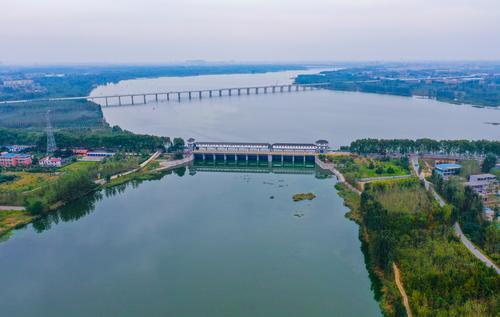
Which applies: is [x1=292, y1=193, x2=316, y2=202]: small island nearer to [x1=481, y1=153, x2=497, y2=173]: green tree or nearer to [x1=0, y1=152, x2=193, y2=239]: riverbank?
[x1=0, y1=152, x2=193, y2=239]: riverbank

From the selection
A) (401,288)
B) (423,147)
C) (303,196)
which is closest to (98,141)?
(303,196)

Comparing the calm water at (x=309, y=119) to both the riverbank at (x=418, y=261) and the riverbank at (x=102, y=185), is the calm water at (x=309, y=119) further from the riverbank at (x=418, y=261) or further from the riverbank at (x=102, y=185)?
the riverbank at (x=418, y=261)

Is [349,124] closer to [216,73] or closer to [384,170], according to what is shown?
[384,170]

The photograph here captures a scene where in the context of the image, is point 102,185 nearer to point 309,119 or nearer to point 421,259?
point 421,259

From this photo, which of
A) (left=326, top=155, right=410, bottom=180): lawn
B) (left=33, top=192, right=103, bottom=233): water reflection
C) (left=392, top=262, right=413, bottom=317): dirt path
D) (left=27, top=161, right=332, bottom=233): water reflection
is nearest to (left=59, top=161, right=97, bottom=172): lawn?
(left=27, top=161, right=332, bottom=233): water reflection

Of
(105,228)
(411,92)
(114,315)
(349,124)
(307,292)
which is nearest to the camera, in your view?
(114,315)

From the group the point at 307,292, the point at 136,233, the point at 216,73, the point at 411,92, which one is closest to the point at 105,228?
the point at 136,233

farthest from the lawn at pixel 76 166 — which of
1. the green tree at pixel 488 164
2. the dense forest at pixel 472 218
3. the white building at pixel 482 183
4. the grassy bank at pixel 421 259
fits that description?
the green tree at pixel 488 164
